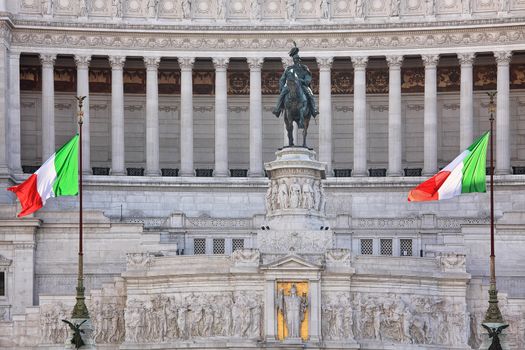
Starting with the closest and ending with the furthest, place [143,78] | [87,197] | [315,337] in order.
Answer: [315,337] < [87,197] < [143,78]

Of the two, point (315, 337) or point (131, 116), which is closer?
point (315, 337)

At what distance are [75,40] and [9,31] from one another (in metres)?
4.32

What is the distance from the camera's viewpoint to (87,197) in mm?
117000

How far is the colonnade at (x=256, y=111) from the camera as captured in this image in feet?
392

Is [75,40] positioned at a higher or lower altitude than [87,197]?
higher

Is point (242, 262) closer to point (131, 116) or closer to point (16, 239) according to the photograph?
point (16, 239)

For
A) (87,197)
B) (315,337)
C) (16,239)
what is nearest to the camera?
(315,337)

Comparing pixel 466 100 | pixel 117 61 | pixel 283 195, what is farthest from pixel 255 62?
pixel 283 195

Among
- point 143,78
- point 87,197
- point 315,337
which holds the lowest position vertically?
point 315,337

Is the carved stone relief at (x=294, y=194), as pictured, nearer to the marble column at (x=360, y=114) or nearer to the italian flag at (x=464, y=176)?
the italian flag at (x=464, y=176)

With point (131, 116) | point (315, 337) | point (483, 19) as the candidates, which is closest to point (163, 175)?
point (131, 116)

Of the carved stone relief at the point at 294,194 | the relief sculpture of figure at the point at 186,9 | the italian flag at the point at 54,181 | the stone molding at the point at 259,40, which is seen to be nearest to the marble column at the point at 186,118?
the stone molding at the point at 259,40

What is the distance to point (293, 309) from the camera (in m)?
92.4

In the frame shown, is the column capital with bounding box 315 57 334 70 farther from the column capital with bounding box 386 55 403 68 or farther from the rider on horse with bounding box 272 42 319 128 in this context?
the rider on horse with bounding box 272 42 319 128
